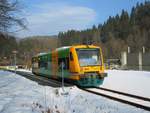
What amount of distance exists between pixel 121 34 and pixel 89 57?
147m

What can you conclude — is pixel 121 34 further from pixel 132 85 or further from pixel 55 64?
pixel 132 85

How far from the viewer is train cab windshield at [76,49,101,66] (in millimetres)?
27719

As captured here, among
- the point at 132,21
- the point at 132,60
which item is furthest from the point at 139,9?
the point at 132,60

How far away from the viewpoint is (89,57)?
1109 inches

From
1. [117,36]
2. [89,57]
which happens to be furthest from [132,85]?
[117,36]

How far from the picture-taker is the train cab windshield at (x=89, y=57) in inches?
1091

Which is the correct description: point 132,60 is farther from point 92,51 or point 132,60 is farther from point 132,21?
point 132,21

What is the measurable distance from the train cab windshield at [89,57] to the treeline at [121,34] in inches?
4667

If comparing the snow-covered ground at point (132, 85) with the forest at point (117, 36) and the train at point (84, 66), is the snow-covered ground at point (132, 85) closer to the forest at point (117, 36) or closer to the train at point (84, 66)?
the train at point (84, 66)

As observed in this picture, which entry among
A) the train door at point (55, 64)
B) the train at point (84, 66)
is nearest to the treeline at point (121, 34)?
the train door at point (55, 64)

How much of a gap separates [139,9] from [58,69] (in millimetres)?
147465

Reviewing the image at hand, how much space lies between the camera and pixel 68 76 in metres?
29.1

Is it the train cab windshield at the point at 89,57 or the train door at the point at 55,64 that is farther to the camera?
the train door at the point at 55,64

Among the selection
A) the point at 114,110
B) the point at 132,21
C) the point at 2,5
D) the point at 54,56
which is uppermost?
the point at 132,21
